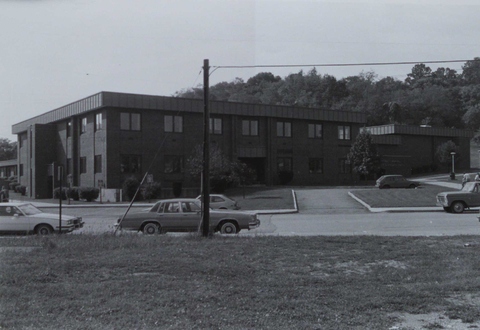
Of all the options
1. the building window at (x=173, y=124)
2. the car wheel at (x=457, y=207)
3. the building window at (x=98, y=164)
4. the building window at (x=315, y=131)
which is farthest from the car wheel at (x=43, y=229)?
the building window at (x=315, y=131)

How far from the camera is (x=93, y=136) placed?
4772 centimetres

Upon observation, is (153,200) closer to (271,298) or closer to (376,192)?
(376,192)

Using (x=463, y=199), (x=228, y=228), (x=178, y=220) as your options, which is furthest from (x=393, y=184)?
(x=178, y=220)

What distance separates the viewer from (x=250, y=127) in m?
54.4

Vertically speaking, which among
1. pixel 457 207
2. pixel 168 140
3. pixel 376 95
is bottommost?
pixel 457 207

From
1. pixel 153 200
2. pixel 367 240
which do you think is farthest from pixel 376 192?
pixel 367 240

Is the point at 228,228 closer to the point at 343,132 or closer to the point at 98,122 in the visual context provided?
the point at 98,122

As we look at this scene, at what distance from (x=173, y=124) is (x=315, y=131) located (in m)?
17.9

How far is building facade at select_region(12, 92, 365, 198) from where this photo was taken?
4609 cm

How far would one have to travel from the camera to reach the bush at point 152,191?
4297 centimetres

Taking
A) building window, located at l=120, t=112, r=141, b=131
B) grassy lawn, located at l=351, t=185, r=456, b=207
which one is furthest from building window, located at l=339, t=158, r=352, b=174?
building window, located at l=120, t=112, r=141, b=131

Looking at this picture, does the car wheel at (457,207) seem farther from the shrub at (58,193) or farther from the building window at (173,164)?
the shrub at (58,193)

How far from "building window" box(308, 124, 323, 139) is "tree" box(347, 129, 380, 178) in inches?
167

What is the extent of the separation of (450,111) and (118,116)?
66.6 m
